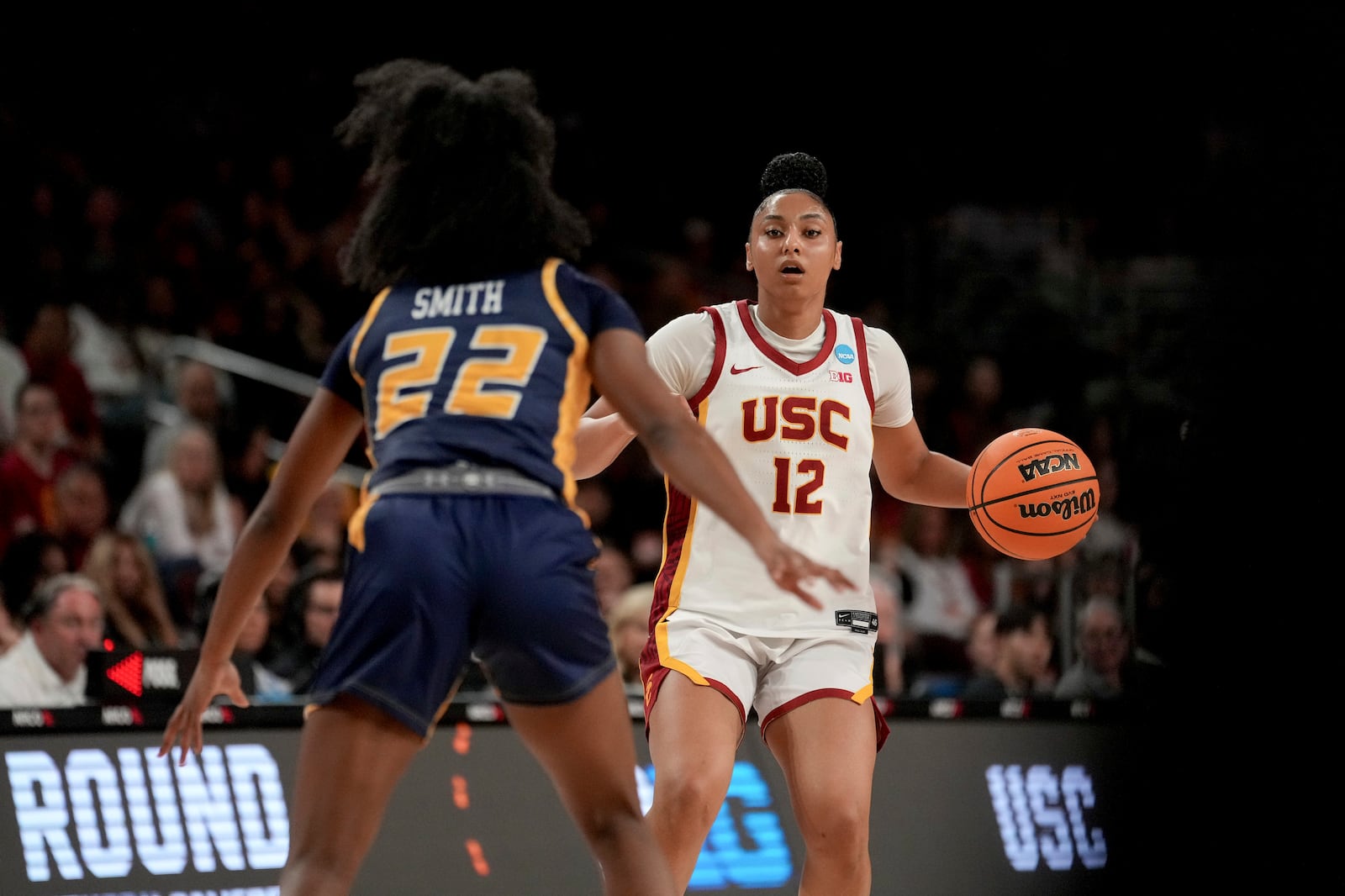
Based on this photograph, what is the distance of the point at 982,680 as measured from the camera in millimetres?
7285

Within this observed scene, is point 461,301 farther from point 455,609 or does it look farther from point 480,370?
point 455,609

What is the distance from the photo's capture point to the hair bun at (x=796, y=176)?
4.70 meters

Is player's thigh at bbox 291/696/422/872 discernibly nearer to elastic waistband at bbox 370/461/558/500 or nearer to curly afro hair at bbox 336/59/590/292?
elastic waistband at bbox 370/461/558/500

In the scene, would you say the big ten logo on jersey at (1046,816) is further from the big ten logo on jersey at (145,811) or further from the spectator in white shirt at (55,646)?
the spectator in white shirt at (55,646)

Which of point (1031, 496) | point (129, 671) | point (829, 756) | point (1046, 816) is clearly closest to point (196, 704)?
point (829, 756)

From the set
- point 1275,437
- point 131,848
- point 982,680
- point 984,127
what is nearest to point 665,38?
point 984,127

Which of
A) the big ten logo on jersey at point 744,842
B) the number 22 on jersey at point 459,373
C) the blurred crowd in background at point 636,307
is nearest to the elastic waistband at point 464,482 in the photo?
the number 22 on jersey at point 459,373

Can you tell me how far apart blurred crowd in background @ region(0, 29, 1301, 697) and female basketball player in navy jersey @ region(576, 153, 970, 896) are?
77.3 inches

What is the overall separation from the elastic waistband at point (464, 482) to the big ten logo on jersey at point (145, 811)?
2.52m

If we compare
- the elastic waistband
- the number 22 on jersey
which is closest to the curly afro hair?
the number 22 on jersey

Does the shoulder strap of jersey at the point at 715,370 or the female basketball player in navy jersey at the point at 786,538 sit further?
the shoulder strap of jersey at the point at 715,370

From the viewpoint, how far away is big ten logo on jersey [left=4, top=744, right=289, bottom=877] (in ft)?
16.8

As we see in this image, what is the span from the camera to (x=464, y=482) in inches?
123

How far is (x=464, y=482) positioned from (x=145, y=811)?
2.69m
